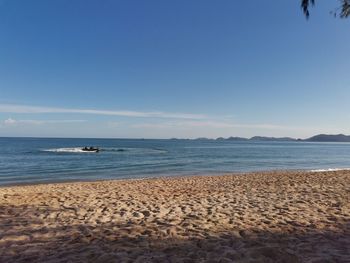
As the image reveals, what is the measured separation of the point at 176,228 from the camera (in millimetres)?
7141

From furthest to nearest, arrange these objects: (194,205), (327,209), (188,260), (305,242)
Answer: (194,205) < (327,209) < (305,242) < (188,260)

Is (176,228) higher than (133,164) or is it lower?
higher

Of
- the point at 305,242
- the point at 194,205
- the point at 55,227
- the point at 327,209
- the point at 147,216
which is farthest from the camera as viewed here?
the point at 194,205

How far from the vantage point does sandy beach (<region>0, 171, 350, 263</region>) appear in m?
5.57

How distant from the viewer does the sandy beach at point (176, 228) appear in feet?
18.3

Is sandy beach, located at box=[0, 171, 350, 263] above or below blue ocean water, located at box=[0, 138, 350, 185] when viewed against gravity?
above

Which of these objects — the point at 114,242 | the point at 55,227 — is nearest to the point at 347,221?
the point at 114,242

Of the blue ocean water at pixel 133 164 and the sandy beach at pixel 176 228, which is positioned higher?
the sandy beach at pixel 176 228

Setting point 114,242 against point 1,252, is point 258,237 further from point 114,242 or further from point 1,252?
point 1,252

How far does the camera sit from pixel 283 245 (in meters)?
5.98

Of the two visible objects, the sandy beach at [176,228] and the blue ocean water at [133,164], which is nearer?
the sandy beach at [176,228]

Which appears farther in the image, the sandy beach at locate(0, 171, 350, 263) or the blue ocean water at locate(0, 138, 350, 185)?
the blue ocean water at locate(0, 138, 350, 185)

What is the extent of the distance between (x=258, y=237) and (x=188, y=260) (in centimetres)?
181

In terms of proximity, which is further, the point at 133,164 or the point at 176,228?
the point at 133,164
